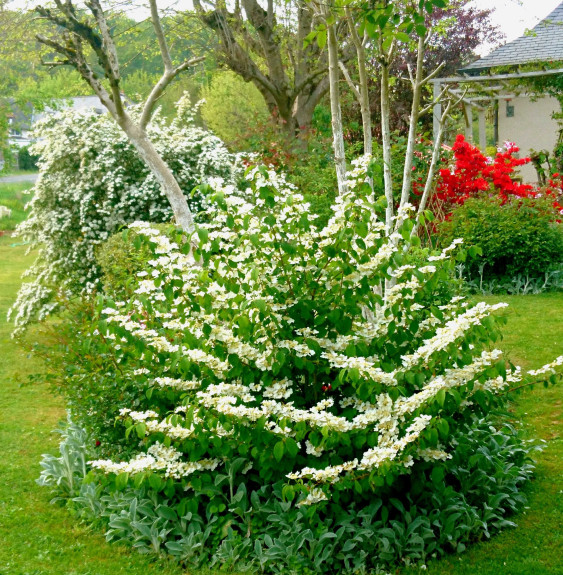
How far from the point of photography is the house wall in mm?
18125

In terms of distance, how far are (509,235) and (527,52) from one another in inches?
342

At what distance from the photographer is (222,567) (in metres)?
3.78

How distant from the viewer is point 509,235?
363 inches

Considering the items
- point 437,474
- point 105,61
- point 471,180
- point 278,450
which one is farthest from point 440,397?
point 471,180

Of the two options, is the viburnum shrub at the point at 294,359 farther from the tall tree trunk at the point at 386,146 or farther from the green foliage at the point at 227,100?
the green foliage at the point at 227,100

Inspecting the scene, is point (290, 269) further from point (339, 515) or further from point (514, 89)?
point (514, 89)

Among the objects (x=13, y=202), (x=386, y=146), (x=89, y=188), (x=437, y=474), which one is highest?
(x=386, y=146)

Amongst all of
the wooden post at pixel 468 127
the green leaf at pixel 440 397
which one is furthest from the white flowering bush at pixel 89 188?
the green leaf at pixel 440 397

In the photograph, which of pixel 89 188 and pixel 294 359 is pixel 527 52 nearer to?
pixel 89 188

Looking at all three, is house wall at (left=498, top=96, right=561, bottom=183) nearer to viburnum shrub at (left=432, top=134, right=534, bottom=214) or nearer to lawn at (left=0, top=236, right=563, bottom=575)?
viburnum shrub at (left=432, top=134, right=534, bottom=214)

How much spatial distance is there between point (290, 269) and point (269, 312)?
0.35 metres

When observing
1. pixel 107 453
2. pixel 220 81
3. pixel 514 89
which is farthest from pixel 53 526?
pixel 220 81

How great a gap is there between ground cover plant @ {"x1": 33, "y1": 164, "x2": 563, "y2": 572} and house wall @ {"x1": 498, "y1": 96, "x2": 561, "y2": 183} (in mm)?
15221

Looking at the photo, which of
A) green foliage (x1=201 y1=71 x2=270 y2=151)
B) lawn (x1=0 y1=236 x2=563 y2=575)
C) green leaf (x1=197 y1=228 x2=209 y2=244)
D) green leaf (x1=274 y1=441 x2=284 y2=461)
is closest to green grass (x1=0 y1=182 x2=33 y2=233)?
green foliage (x1=201 y1=71 x2=270 y2=151)
